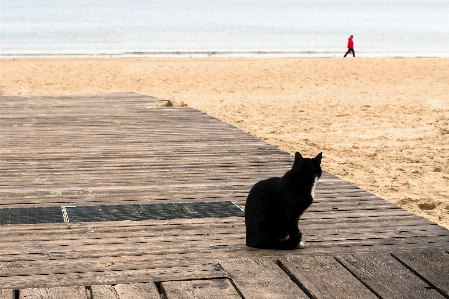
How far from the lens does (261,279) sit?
3.53 metres

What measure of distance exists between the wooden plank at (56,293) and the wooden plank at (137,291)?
0.17m

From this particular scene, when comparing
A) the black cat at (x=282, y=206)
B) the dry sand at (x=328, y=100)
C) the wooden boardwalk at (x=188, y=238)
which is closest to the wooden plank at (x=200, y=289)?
the wooden boardwalk at (x=188, y=238)

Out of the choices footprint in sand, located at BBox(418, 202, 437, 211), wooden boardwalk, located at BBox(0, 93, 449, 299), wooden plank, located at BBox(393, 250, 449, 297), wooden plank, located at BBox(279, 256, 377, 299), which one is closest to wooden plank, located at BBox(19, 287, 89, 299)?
wooden boardwalk, located at BBox(0, 93, 449, 299)

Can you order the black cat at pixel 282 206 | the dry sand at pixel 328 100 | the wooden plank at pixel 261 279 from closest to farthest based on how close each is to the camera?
the wooden plank at pixel 261 279 → the black cat at pixel 282 206 → the dry sand at pixel 328 100

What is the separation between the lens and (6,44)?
144ft

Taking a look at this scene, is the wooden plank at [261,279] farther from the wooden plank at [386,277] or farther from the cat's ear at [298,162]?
the cat's ear at [298,162]

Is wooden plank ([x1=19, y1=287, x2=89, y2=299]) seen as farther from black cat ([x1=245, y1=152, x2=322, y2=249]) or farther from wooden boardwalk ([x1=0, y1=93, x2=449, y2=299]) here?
black cat ([x1=245, y1=152, x2=322, y2=249])

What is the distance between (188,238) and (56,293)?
116 centimetres

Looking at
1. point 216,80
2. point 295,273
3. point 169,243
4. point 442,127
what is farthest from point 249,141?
point 216,80

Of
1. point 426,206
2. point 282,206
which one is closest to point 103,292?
point 282,206

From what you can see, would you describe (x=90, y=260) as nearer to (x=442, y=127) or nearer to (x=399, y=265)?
(x=399, y=265)

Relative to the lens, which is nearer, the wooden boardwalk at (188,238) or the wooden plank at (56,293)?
the wooden plank at (56,293)

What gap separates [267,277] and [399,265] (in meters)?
0.76

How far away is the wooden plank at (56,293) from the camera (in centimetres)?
322
